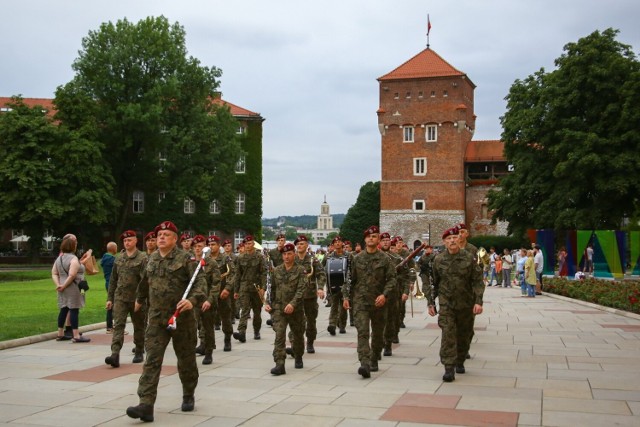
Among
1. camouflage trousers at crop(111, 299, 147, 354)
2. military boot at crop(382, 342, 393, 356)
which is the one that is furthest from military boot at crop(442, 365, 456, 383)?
camouflage trousers at crop(111, 299, 147, 354)

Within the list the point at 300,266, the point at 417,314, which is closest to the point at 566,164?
the point at 417,314

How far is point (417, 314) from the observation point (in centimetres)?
2092

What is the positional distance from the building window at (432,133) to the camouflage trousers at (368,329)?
65.9 metres

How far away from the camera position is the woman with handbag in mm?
13734

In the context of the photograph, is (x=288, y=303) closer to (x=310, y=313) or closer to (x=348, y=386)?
(x=310, y=313)

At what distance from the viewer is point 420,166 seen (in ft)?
248

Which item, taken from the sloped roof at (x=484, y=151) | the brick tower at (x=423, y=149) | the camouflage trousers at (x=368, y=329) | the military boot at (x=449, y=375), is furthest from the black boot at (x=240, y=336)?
the sloped roof at (x=484, y=151)

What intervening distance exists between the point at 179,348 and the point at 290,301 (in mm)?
3076

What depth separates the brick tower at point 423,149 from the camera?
7494 cm

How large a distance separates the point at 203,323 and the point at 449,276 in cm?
377

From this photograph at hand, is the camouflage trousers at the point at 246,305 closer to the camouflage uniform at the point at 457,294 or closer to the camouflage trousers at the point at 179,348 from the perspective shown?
the camouflage uniform at the point at 457,294

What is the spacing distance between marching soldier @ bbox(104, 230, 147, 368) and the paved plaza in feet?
1.94

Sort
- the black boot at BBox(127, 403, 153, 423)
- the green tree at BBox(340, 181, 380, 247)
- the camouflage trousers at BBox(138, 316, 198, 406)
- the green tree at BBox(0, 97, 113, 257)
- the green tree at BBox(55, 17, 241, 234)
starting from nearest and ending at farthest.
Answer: the black boot at BBox(127, 403, 153, 423), the camouflage trousers at BBox(138, 316, 198, 406), the green tree at BBox(0, 97, 113, 257), the green tree at BBox(55, 17, 241, 234), the green tree at BBox(340, 181, 380, 247)

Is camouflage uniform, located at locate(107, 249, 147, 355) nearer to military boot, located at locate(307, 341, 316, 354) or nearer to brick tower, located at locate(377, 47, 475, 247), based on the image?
military boot, located at locate(307, 341, 316, 354)
